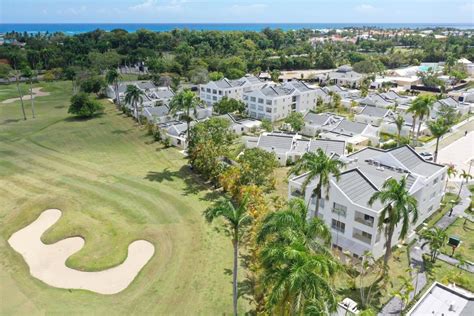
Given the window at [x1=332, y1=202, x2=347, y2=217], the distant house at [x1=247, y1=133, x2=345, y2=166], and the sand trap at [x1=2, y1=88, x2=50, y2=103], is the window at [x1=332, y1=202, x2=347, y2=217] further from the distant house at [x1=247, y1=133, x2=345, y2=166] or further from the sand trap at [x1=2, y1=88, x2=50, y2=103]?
the sand trap at [x1=2, y1=88, x2=50, y2=103]

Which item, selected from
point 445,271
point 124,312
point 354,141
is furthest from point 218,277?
point 354,141

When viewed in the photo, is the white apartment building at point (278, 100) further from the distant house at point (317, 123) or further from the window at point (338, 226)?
the window at point (338, 226)

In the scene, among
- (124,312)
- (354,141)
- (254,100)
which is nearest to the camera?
(124,312)

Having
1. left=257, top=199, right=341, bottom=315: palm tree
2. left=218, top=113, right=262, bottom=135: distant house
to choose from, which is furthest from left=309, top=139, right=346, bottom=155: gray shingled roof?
left=257, top=199, right=341, bottom=315: palm tree

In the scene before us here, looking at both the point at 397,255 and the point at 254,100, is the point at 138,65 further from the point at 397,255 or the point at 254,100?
the point at 397,255

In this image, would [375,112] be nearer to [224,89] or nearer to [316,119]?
[316,119]

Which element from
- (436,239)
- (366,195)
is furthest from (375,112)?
(436,239)
